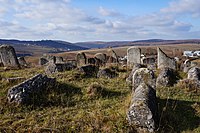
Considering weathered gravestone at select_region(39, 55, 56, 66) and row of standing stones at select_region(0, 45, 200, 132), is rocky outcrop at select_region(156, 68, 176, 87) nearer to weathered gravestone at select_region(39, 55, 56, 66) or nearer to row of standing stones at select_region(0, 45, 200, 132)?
row of standing stones at select_region(0, 45, 200, 132)

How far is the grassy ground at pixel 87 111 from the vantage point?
29.7 feet

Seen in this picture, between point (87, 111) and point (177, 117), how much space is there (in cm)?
285

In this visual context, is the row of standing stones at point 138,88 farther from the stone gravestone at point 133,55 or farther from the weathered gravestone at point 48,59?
the weathered gravestone at point 48,59

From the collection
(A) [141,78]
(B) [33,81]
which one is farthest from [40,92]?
(A) [141,78]

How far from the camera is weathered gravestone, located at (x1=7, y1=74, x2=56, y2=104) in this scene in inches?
423

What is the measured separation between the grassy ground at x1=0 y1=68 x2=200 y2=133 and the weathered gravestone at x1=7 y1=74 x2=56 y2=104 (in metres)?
0.24

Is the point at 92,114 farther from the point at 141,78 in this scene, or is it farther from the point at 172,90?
the point at 172,90

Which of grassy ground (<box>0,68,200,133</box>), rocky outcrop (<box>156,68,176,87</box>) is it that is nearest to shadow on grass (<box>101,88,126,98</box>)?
grassy ground (<box>0,68,200,133</box>)

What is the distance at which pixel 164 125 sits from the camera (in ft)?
30.8

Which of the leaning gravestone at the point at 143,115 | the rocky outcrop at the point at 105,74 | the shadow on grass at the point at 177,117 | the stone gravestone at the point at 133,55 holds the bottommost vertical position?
the shadow on grass at the point at 177,117

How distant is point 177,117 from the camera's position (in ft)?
33.1

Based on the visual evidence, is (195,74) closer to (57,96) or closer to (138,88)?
(138,88)

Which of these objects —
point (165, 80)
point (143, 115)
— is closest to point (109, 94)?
point (165, 80)

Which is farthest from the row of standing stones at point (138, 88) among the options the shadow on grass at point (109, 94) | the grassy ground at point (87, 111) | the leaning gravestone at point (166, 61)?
the leaning gravestone at point (166, 61)
